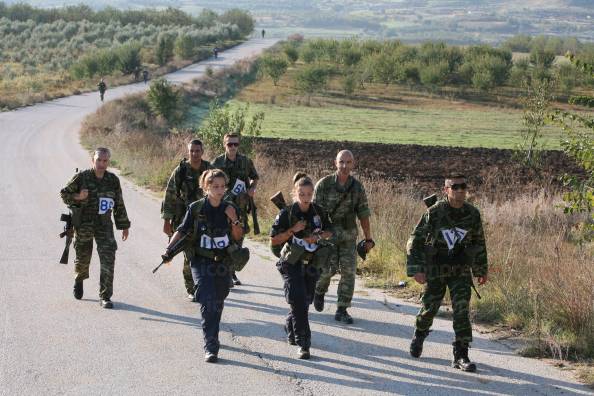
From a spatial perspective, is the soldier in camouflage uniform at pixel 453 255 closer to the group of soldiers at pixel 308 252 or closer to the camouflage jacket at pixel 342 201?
the group of soldiers at pixel 308 252

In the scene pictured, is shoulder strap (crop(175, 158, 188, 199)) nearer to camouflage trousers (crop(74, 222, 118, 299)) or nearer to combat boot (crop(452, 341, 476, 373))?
camouflage trousers (crop(74, 222, 118, 299))

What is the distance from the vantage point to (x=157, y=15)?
125250 millimetres

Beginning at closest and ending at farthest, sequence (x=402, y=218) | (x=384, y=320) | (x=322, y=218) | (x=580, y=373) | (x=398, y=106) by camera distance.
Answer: (x=580, y=373) < (x=322, y=218) < (x=384, y=320) < (x=402, y=218) < (x=398, y=106)

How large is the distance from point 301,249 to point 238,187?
3070 mm

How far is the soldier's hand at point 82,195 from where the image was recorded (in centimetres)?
945

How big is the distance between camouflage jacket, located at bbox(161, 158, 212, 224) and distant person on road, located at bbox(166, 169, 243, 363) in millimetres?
2197

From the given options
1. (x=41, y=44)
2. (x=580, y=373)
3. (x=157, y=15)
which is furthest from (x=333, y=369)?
(x=157, y=15)

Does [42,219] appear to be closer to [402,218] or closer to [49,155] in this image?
[402,218]

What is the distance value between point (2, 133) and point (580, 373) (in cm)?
2911

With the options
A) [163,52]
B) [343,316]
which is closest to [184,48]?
[163,52]

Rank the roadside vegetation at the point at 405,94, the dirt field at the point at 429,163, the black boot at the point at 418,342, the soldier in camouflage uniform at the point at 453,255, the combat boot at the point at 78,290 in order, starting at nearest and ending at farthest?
the soldier in camouflage uniform at the point at 453,255
the black boot at the point at 418,342
the combat boot at the point at 78,290
the dirt field at the point at 429,163
the roadside vegetation at the point at 405,94

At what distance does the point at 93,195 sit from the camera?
966 centimetres

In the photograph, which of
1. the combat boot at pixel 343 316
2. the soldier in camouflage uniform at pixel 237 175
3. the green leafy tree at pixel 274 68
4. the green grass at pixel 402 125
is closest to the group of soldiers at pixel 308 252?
the combat boot at pixel 343 316

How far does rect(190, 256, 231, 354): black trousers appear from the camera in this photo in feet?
25.6
